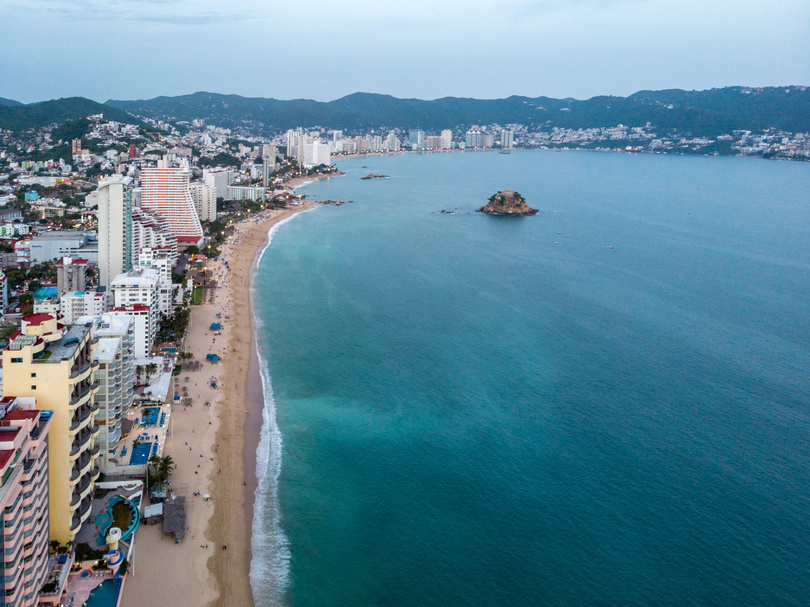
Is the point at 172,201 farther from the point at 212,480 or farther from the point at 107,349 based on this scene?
the point at 212,480

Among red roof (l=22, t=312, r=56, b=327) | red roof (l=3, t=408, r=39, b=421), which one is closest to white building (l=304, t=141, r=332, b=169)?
red roof (l=22, t=312, r=56, b=327)

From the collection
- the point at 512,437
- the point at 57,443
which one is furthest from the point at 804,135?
the point at 57,443

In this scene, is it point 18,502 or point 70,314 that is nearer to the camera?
point 18,502

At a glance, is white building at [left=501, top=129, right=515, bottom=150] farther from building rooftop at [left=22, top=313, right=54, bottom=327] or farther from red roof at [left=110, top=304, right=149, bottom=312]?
building rooftop at [left=22, top=313, right=54, bottom=327]

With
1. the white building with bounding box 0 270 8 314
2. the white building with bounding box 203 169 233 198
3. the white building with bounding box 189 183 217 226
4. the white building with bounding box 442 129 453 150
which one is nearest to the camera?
the white building with bounding box 0 270 8 314

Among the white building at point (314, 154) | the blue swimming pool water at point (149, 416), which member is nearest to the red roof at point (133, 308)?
the blue swimming pool water at point (149, 416)

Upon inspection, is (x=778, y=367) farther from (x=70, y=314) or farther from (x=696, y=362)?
(x=70, y=314)
